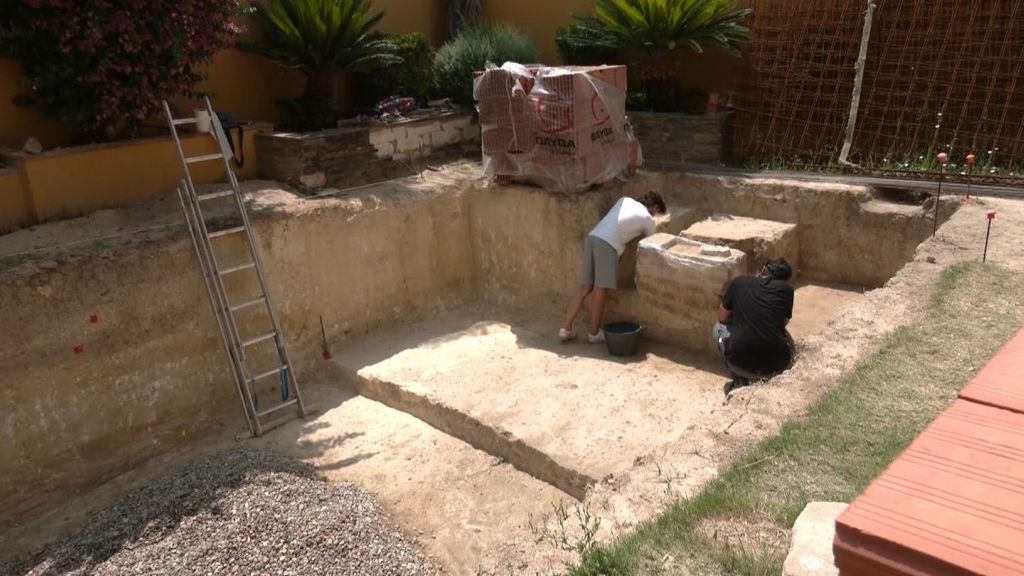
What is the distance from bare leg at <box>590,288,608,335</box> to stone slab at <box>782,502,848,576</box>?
5376mm

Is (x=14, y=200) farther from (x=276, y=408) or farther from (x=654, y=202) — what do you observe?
(x=654, y=202)

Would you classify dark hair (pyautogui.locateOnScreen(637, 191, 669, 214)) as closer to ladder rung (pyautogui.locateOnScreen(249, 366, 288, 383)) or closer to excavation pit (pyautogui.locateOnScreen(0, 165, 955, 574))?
excavation pit (pyautogui.locateOnScreen(0, 165, 955, 574))

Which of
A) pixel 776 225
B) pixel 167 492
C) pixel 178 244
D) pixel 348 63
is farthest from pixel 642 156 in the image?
pixel 167 492

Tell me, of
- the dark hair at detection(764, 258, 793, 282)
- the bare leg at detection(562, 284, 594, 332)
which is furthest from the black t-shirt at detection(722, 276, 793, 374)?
the bare leg at detection(562, 284, 594, 332)

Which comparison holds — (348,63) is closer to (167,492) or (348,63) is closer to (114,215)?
(114,215)

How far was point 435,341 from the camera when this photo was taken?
8.44 m

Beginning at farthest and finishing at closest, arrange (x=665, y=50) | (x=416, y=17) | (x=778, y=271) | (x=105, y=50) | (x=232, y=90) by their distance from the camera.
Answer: (x=416, y=17)
(x=665, y=50)
(x=232, y=90)
(x=105, y=50)
(x=778, y=271)

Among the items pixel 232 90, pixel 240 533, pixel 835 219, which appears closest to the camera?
pixel 240 533

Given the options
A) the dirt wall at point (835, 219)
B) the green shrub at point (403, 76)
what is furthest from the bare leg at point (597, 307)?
the green shrub at point (403, 76)

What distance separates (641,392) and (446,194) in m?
3.60

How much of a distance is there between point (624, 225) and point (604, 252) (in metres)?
0.35

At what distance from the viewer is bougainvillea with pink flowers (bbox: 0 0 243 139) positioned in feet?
21.3

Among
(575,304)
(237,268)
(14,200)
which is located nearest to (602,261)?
(575,304)

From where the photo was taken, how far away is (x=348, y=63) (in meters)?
9.03
